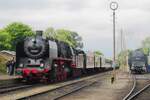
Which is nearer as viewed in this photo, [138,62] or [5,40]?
[138,62]

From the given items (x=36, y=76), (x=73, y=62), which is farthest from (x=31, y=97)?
(x=73, y=62)

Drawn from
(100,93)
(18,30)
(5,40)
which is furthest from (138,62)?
(18,30)

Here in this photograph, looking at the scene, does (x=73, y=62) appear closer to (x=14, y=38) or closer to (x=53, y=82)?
(x=53, y=82)

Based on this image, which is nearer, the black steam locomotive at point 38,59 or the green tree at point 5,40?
the black steam locomotive at point 38,59

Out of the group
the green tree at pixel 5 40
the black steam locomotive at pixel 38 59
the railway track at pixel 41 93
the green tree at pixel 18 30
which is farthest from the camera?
the green tree at pixel 18 30

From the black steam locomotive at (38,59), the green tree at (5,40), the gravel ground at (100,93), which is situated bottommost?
the gravel ground at (100,93)

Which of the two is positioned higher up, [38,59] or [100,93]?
[38,59]

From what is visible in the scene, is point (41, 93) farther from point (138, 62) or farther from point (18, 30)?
point (18, 30)

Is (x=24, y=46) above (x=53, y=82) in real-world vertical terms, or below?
above

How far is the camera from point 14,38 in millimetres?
111062

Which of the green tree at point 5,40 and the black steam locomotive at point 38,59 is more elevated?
the green tree at point 5,40

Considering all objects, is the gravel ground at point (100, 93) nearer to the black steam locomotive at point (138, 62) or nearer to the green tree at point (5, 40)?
the black steam locomotive at point (138, 62)

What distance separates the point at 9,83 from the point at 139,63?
28484mm

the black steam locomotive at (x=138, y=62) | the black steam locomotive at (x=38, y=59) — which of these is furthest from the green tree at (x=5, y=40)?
the black steam locomotive at (x=38, y=59)
